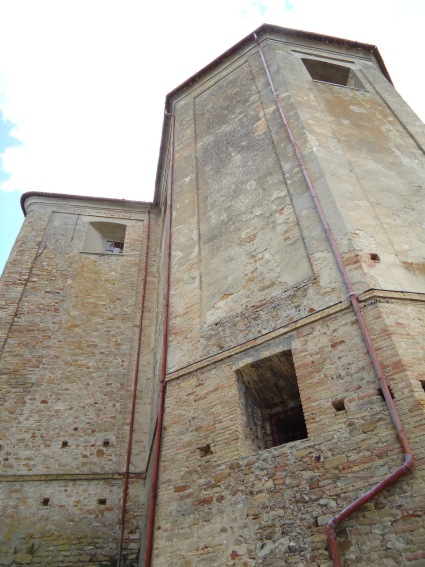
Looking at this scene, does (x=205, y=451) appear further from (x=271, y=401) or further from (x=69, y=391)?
(x=69, y=391)

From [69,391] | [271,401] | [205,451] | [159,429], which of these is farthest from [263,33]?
[205,451]

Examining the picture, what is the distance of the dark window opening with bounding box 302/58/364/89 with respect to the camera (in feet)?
39.2

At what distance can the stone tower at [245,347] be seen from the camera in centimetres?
475

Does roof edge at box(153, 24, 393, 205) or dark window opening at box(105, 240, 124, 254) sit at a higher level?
roof edge at box(153, 24, 393, 205)

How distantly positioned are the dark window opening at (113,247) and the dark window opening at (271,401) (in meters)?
9.19

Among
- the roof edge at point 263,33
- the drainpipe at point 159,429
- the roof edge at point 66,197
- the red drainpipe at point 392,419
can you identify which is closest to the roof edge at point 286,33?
the roof edge at point 263,33

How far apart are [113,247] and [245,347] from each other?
935 cm

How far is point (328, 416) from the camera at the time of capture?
512 cm

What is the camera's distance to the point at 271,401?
258 inches

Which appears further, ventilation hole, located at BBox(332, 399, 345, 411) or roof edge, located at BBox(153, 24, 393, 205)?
roof edge, located at BBox(153, 24, 393, 205)

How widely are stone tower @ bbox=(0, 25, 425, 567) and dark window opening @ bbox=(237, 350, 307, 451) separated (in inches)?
1.2

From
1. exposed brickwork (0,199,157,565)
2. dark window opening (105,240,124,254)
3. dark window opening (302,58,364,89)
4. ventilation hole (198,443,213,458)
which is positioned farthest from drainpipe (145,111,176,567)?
dark window opening (302,58,364,89)

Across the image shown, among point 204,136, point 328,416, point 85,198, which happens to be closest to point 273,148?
point 204,136

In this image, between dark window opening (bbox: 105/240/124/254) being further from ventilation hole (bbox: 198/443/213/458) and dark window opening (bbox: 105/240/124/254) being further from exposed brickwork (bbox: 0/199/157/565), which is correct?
ventilation hole (bbox: 198/443/213/458)
